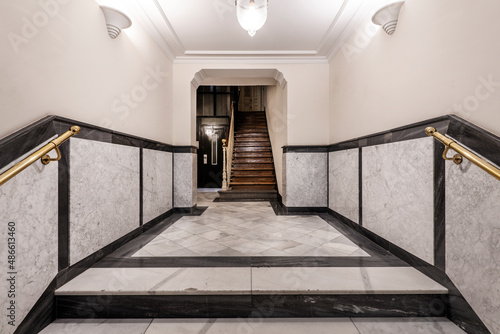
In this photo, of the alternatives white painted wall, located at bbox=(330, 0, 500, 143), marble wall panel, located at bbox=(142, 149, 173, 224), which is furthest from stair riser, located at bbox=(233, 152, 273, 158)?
white painted wall, located at bbox=(330, 0, 500, 143)

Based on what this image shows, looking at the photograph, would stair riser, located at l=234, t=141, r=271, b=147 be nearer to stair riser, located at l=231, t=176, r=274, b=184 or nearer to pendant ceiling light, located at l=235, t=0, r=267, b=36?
stair riser, located at l=231, t=176, r=274, b=184

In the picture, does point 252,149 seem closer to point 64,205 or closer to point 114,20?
point 114,20

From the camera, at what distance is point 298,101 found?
3.84 meters

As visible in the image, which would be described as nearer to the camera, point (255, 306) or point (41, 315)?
point (41, 315)

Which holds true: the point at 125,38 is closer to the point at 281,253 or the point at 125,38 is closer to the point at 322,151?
the point at 281,253

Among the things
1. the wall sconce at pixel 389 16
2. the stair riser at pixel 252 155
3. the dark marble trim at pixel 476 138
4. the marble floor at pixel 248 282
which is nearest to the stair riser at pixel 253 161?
the stair riser at pixel 252 155

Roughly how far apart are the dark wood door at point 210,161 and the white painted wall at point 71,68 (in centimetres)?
482

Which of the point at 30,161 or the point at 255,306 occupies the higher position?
the point at 30,161

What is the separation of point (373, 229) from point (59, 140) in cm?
273

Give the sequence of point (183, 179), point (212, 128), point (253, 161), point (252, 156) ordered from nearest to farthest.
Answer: point (183, 179) < point (253, 161) < point (252, 156) < point (212, 128)

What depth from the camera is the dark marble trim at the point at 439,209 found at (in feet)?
4.95

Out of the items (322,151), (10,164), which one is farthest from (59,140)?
(322,151)

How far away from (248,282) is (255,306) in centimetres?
15

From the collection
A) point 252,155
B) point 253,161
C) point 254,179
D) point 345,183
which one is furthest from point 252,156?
point 345,183
